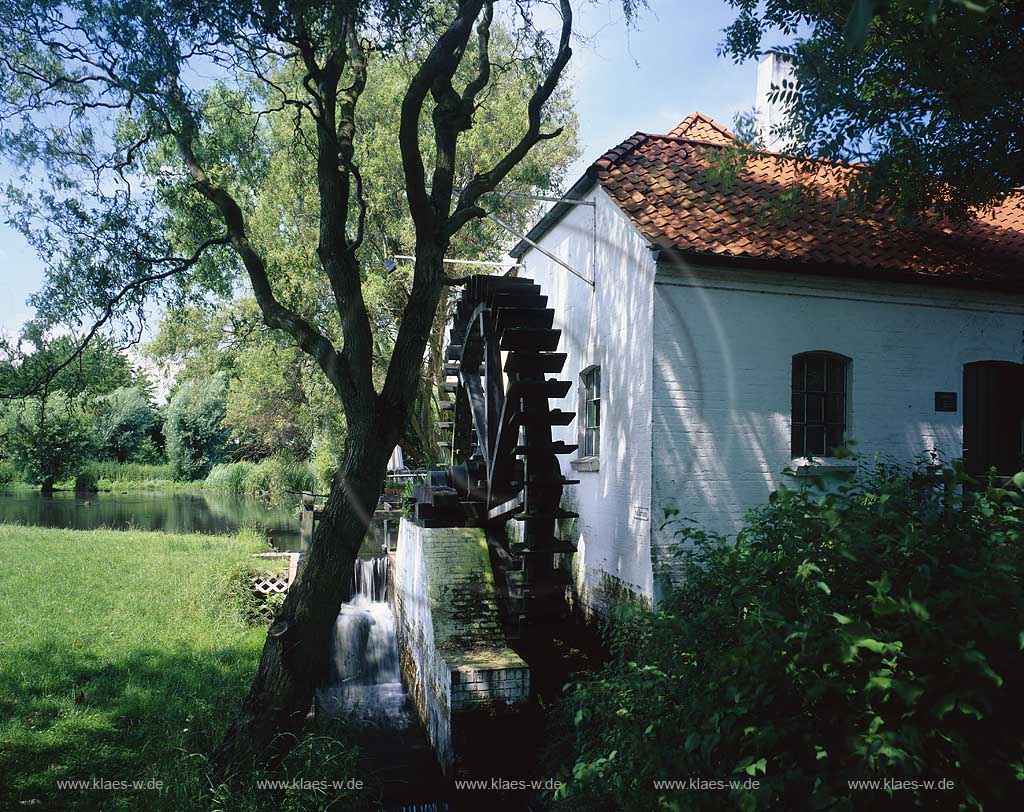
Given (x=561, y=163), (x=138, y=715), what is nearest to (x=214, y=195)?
(x=138, y=715)

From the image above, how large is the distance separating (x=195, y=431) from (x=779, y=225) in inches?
1463

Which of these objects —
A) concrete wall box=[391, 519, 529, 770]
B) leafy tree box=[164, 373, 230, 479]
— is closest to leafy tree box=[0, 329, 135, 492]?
concrete wall box=[391, 519, 529, 770]

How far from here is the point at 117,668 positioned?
8148 mm

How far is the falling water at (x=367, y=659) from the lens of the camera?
8641 millimetres

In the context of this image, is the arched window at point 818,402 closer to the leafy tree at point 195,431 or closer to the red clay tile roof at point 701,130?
the red clay tile roof at point 701,130

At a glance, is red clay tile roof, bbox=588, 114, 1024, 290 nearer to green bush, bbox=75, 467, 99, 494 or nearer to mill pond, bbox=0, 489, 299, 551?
mill pond, bbox=0, 489, 299, 551

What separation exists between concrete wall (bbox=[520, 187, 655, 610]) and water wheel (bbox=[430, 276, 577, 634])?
2.27ft

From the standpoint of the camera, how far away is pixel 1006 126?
6.46m

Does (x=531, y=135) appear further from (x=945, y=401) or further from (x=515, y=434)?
(x=945, y=401)

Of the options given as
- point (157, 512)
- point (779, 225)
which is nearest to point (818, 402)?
point (779, 225)

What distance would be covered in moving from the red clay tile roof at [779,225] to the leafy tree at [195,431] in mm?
33003

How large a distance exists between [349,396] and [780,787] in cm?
426

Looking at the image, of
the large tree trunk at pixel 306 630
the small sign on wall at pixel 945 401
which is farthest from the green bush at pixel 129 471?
the small sign on wall at pixel 945 401

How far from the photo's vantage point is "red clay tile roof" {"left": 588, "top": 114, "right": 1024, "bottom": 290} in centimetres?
786
